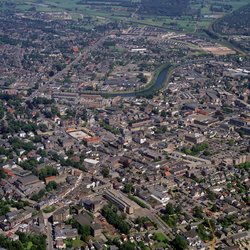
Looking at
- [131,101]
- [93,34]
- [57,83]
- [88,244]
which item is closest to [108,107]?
[131,101]

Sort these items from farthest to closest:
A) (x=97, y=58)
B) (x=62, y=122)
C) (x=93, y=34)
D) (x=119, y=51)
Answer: (x=93, y=34), (x=119, y=51), (x=97, y=58), (x=62, y=122)

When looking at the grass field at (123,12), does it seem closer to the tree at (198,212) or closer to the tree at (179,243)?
the tree at (198,212)

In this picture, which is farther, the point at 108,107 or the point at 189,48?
the point at 189,48

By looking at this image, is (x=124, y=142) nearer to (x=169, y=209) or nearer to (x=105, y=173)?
(x=105, y=173)

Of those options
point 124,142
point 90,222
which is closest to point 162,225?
point 90,222

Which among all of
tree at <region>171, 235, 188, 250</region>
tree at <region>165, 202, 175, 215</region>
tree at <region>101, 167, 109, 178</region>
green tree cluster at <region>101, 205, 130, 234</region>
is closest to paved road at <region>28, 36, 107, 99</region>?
tree at <region>101, 167, 109, 178</region>

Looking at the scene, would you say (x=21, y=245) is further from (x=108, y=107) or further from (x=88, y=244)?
(x=108, y=107)

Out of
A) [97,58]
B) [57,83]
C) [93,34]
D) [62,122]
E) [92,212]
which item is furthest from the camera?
[93,34]

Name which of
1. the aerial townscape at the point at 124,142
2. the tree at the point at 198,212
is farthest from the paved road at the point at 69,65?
the tree at the point at 198,212
